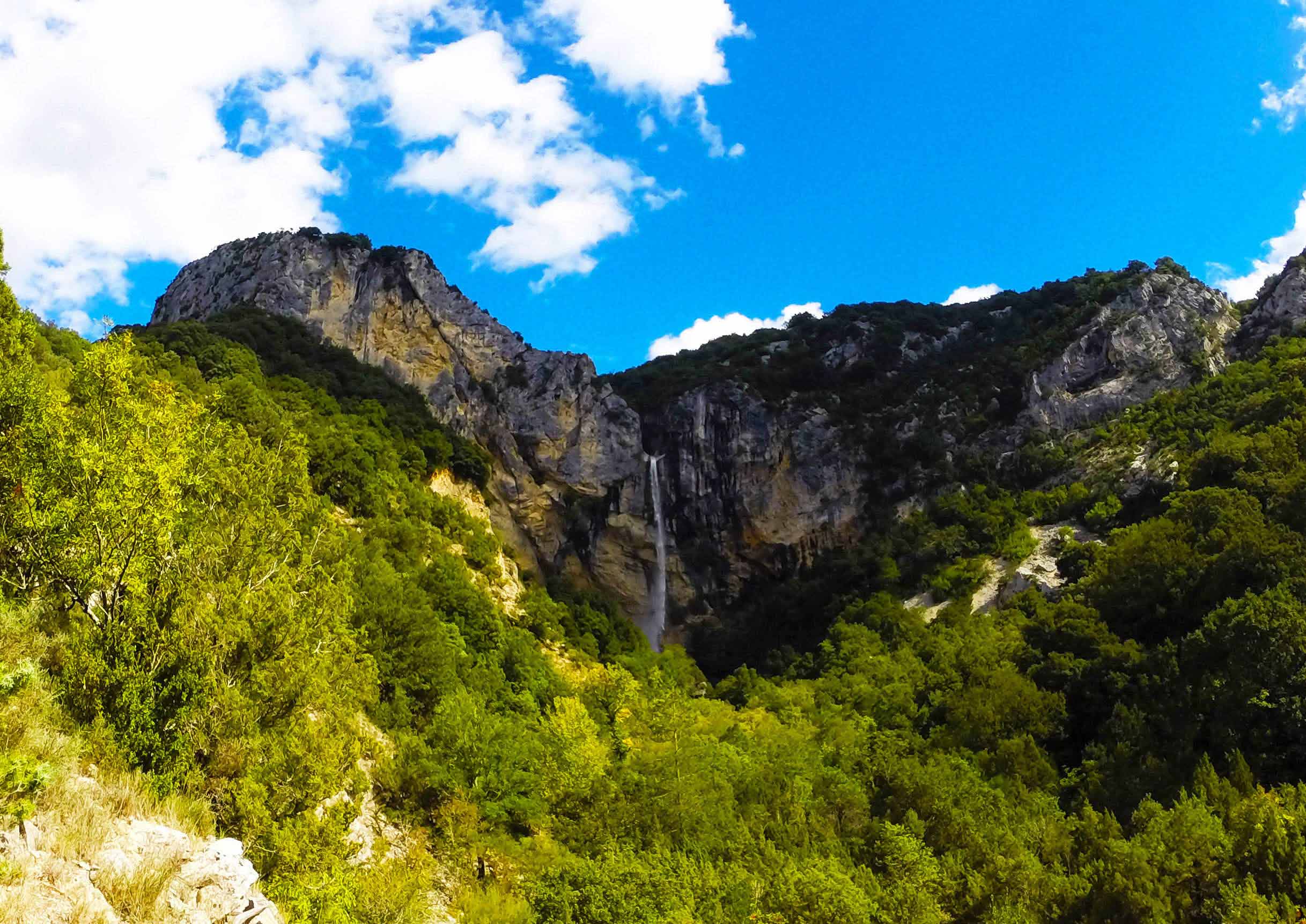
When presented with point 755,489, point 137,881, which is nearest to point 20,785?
point 137,881

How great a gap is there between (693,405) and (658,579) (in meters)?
16.9

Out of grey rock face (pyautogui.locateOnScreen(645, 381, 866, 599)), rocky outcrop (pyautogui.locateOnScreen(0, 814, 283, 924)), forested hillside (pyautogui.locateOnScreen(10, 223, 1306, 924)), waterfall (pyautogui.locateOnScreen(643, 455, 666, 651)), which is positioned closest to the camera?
rocky outcrop (pyautogui.locateOnScreen(0, 814, 283, 924))

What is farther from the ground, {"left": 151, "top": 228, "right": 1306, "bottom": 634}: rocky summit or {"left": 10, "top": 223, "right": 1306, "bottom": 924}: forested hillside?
{"left": 151, "top": 228, "right": 1306, "bottom": 634}: rocky summit

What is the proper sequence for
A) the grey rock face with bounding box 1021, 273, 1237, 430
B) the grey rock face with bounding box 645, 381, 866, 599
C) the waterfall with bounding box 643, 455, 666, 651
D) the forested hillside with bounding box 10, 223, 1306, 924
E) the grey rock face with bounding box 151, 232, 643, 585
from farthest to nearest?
the grey rock face with bounding box 645, 381, 866, 599, the waterfall with bounding box 643, 455, 666, 651, the grey rock face with bounding box 1021, 273, 1237, 430, the grey rock face with bounding box 151, 232, 643, 585, the forested hillside with bounding box 10, 223, 1306, 924

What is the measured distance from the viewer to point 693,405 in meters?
75.5

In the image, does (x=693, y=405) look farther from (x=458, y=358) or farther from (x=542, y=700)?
(x=542, y=700)

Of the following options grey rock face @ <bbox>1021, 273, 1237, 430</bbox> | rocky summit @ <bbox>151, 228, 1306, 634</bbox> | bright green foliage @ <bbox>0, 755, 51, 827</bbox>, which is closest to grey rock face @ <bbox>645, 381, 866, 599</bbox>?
rocky summit @ <bbox>151, 228, 1306, 634</bbox>

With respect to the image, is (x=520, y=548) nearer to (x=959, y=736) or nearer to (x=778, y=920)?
(x=959, y=736)

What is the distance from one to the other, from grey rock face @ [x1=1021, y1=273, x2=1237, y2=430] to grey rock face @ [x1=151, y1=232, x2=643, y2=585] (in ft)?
119

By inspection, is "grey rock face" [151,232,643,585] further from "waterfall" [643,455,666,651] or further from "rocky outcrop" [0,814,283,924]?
"rocky outcrop" [0,814,283,924]

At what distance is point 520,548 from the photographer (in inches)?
2334

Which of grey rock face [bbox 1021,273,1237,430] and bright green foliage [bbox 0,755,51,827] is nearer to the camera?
bright green foliage [bbox 0,755,51,827]

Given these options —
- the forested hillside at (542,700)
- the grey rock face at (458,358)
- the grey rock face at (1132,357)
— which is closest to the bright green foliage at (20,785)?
the forested hillside at (542,700)

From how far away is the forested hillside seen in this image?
11.8 m
